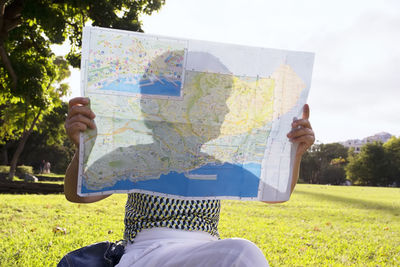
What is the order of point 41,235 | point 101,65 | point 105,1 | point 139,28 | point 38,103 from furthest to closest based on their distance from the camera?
point 38,103
point 139,28
point 105,1
point 41,235
point 101,65

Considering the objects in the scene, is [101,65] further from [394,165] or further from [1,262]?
[394,165]

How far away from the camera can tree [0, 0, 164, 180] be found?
A: 21.6 feet

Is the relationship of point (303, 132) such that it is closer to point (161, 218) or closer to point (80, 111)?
point (161, 218)

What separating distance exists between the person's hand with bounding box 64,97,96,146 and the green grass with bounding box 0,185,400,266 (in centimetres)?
217

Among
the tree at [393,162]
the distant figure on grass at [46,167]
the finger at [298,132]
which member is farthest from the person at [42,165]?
the tree at [393,162]

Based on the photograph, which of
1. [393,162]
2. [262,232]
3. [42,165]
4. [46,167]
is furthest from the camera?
[393,162]

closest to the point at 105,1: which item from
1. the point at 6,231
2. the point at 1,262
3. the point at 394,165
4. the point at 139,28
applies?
the point at 139,28

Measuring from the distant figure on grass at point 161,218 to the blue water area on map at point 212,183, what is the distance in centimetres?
8

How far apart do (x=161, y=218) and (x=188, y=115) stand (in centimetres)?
52

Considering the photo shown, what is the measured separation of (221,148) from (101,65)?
686 mm

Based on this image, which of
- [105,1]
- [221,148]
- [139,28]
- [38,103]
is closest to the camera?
[221,148]

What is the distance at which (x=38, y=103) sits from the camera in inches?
345

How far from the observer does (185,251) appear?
1534mm

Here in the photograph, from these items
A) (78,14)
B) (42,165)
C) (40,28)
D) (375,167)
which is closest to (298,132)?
(78,14)
